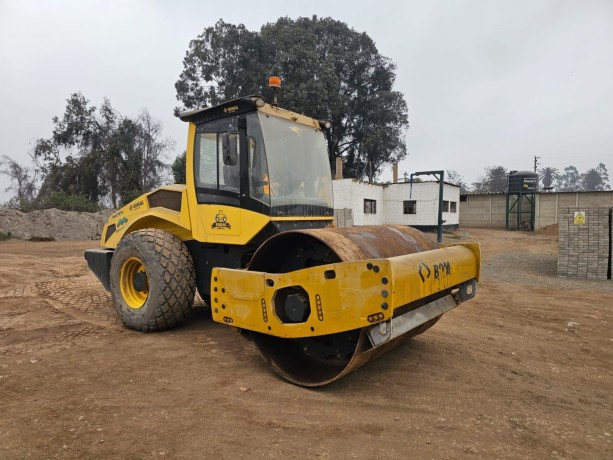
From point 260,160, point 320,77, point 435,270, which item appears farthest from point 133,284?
point 320,77

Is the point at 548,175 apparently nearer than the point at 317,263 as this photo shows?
No

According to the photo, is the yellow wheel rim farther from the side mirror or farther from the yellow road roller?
the side mirror

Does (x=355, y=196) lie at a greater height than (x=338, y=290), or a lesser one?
greater

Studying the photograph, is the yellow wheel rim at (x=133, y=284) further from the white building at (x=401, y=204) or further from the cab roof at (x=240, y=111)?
the white building at (x=401, y=204)

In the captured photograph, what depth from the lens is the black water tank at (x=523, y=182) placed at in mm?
31562

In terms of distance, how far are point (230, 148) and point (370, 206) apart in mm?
22236

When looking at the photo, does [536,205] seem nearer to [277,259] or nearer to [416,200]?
[416,200]

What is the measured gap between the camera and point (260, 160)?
424cm

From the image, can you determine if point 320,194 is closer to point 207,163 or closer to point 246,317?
point 207,163

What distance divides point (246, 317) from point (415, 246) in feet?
5.35

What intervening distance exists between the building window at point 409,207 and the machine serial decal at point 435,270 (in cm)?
2428

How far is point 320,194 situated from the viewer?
16.1 feet

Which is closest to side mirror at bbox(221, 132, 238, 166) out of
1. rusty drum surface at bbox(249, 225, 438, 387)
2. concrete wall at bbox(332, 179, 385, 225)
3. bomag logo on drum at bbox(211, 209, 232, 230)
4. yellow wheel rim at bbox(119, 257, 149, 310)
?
bomag logo on drum at bbox(211, 209, 232, 230)

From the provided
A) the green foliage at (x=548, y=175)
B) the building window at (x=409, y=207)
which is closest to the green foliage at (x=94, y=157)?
the building window at (x=409, y=207)
